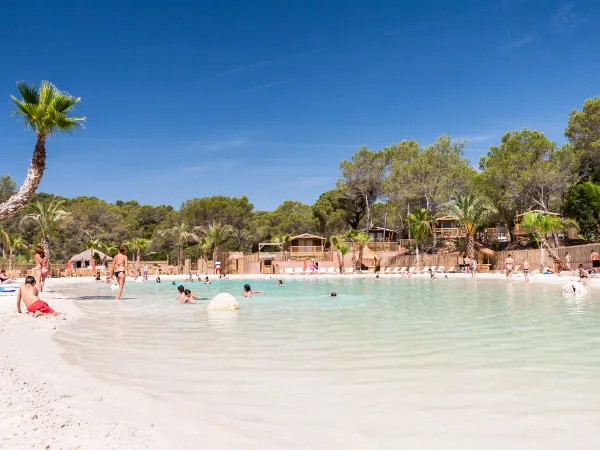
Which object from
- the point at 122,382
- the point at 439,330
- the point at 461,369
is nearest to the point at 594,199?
the point at 439,330

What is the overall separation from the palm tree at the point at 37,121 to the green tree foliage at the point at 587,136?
37.9 metres

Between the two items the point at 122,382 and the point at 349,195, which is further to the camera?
the point at 349,195

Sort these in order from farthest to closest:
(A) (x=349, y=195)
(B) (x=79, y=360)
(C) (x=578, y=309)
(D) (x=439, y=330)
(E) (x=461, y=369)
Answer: (A) (x=349, y=195), (C) (x=578, y=309), (D) (x=439, y=330), (B) (x=79, y=360), (E) (x=461, y=369)

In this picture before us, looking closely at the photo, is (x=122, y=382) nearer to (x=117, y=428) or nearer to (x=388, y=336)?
(x=117, y=428)

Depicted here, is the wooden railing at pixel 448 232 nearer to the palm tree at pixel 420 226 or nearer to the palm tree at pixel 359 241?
the palm tree at pixel 420 226

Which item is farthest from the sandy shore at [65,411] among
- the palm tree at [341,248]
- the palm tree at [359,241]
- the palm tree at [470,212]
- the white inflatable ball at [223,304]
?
the palm tree at [359,241]

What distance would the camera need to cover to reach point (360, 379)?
4848mm

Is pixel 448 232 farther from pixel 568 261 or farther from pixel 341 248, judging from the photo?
pixel 568 261

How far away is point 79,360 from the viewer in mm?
5887

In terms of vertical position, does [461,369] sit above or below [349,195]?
below

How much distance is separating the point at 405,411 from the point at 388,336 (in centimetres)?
383

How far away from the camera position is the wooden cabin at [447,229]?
4966cm

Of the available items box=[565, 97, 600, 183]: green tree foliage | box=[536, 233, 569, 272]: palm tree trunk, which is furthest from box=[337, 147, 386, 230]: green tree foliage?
box=[536, 233, 569, 272]: palm tree trunk

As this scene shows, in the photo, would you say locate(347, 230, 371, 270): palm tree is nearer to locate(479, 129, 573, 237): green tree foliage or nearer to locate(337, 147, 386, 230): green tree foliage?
locate(337, 147, 386, 230): green tree foliage
